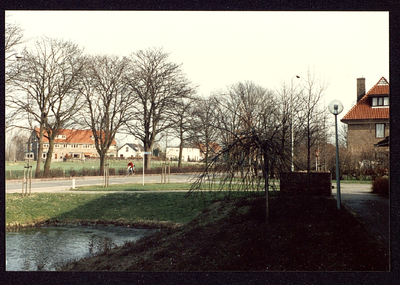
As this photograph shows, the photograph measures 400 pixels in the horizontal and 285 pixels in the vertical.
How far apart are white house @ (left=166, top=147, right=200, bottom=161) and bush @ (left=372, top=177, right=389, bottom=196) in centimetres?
302

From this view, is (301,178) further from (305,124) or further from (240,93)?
(240,93)

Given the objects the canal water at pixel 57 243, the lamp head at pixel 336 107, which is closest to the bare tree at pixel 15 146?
the canal water at pixel 57 243

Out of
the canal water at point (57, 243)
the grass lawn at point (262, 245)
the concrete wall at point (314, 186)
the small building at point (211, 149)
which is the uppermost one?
the small building at point (211, 149)

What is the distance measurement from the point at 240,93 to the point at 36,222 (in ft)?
16.1

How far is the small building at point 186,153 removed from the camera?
6.15 metres

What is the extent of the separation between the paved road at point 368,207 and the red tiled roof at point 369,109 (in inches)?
45.6

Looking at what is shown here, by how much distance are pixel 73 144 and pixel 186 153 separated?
2.56m

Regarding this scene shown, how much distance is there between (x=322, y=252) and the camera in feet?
16.6

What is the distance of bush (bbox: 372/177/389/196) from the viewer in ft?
20.2

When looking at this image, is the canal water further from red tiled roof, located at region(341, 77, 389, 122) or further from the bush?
red tiled roof, located at region(341, 77, 389, 122)

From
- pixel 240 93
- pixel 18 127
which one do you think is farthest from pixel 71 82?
pixel 240 93

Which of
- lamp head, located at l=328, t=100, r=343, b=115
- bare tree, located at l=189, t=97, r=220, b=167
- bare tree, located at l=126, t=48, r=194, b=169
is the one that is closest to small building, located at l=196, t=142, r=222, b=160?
bare tree, located at l=189, t=97, r=220, b=167

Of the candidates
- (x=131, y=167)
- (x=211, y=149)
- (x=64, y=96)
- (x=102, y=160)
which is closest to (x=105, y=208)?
(x=131, y=167)

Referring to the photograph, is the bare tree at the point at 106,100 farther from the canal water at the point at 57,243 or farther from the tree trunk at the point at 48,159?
the canal water at the point at 57,243
